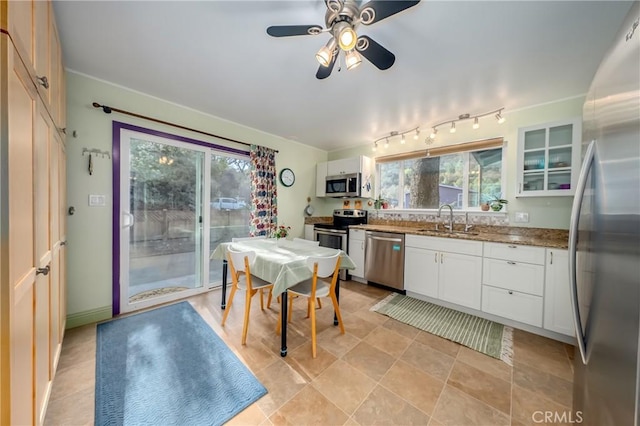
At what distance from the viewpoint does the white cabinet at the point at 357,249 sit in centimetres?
348

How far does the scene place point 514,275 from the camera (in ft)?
7.38

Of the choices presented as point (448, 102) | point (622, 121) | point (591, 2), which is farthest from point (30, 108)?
point (448, 102)

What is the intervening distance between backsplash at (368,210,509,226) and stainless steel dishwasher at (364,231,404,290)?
25.1 inches

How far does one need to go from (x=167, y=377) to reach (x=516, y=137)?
415 cm

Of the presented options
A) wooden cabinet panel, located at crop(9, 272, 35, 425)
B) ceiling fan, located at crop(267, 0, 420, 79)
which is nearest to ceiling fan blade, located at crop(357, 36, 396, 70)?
ceiling fan, located at crop(267, 0, 420, 79)

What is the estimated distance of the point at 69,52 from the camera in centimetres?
184

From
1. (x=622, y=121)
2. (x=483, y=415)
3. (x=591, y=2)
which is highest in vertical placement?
(x=591, y=2)

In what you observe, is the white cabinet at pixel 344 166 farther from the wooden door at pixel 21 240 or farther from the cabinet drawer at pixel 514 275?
the wooden door at pixel 21 240

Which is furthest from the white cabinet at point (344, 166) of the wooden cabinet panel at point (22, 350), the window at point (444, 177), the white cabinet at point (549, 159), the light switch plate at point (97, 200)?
the wooden cabinet panel at point (22, 350)

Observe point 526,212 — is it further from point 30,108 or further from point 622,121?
point 30,108

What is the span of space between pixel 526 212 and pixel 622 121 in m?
2.57

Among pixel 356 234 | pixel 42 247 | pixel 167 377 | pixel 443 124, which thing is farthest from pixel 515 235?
pixel 42 247

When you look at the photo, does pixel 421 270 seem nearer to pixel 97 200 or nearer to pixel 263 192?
pixel 263 192

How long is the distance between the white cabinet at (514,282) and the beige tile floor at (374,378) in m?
0.23
